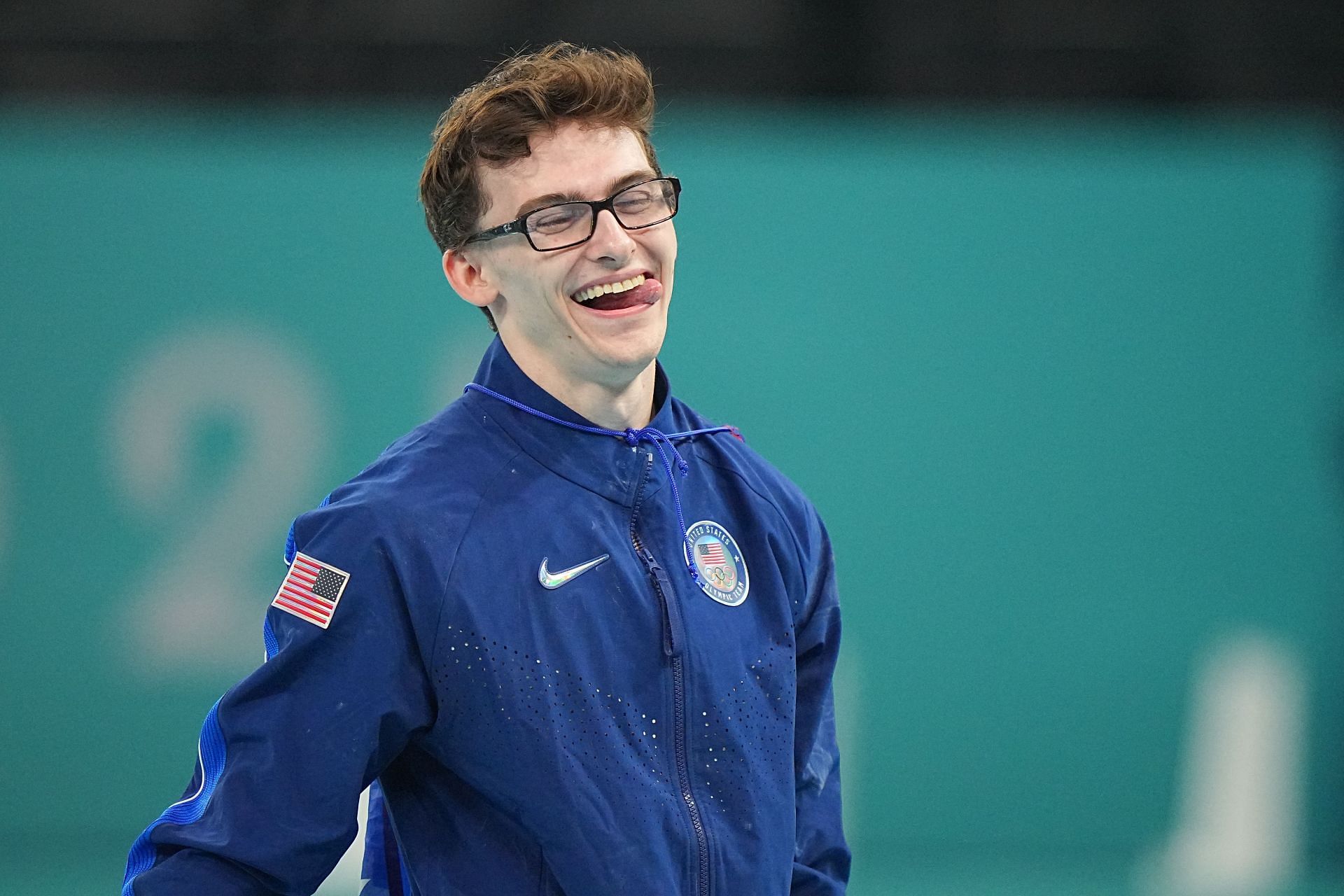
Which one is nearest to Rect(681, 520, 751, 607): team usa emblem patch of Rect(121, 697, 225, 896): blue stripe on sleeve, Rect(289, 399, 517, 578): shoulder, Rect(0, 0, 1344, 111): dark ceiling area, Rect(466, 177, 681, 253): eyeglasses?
Rect(289, 399, 517, 578): shoulder

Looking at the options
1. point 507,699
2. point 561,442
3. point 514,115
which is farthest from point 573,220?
point 507,699

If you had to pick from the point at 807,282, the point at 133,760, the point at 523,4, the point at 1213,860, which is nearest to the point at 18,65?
the point at 523,4

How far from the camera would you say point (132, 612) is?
4137 mm

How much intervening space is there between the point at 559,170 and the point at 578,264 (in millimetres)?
97

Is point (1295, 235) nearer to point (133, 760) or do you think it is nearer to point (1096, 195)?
point (1096, 195)

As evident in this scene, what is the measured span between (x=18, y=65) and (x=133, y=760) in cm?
195

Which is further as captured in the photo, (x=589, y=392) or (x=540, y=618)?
(x=589, y=392)

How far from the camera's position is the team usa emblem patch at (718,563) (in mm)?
1621

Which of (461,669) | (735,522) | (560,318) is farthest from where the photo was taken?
(735,522)

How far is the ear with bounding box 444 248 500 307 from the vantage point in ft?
5.43

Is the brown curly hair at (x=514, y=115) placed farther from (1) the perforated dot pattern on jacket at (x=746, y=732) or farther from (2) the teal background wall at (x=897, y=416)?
(2) the teal background wall at (x=897, y=416)

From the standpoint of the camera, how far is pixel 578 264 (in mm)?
1583

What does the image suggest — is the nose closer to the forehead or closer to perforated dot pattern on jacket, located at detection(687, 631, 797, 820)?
the forehead

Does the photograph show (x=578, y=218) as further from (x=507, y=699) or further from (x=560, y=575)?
(x=507, y=699)
